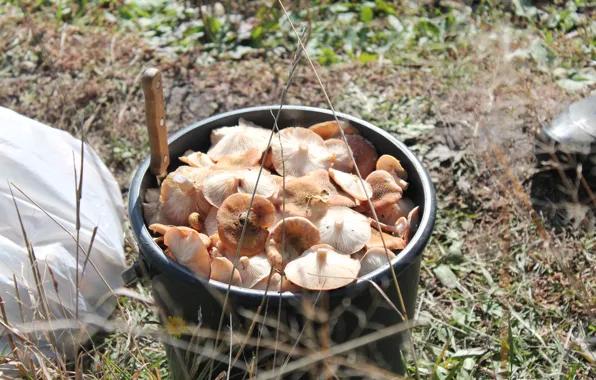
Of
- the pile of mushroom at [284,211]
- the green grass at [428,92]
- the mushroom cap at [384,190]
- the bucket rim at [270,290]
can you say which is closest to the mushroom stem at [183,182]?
the pile of mushroom at [284,211]

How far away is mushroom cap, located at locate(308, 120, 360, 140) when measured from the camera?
1668mm

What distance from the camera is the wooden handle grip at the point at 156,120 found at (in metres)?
1.41

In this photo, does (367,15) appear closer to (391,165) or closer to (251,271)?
(391,165)

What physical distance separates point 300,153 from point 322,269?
370 mm

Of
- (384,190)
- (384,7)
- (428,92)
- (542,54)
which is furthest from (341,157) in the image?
(384,7)

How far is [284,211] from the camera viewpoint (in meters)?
1.30

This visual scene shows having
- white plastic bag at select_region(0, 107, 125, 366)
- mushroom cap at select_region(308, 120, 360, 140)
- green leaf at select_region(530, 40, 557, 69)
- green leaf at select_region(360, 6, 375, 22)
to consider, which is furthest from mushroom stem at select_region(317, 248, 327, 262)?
green leaf at select_region(360, 6, 375, 22)

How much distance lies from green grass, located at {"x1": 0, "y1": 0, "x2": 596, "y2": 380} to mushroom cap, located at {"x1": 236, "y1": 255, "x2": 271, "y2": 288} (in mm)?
609

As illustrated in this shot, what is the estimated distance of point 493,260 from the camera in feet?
7.18

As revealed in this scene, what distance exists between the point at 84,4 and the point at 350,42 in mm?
1446

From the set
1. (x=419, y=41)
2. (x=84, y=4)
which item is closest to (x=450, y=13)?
(x=419, y=41)

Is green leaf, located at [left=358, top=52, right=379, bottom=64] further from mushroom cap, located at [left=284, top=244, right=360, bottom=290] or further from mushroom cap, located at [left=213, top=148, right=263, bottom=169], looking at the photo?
mushroom cap, located at [left=284, top=244, right=360, bottom=290]

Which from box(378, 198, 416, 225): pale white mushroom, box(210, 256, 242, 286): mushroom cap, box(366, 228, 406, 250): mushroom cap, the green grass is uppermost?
box(210, 256, 242, 286): mushroom cap

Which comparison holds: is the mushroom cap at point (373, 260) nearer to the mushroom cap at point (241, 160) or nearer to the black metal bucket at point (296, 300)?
the black metal bucket at point (296, 300)
